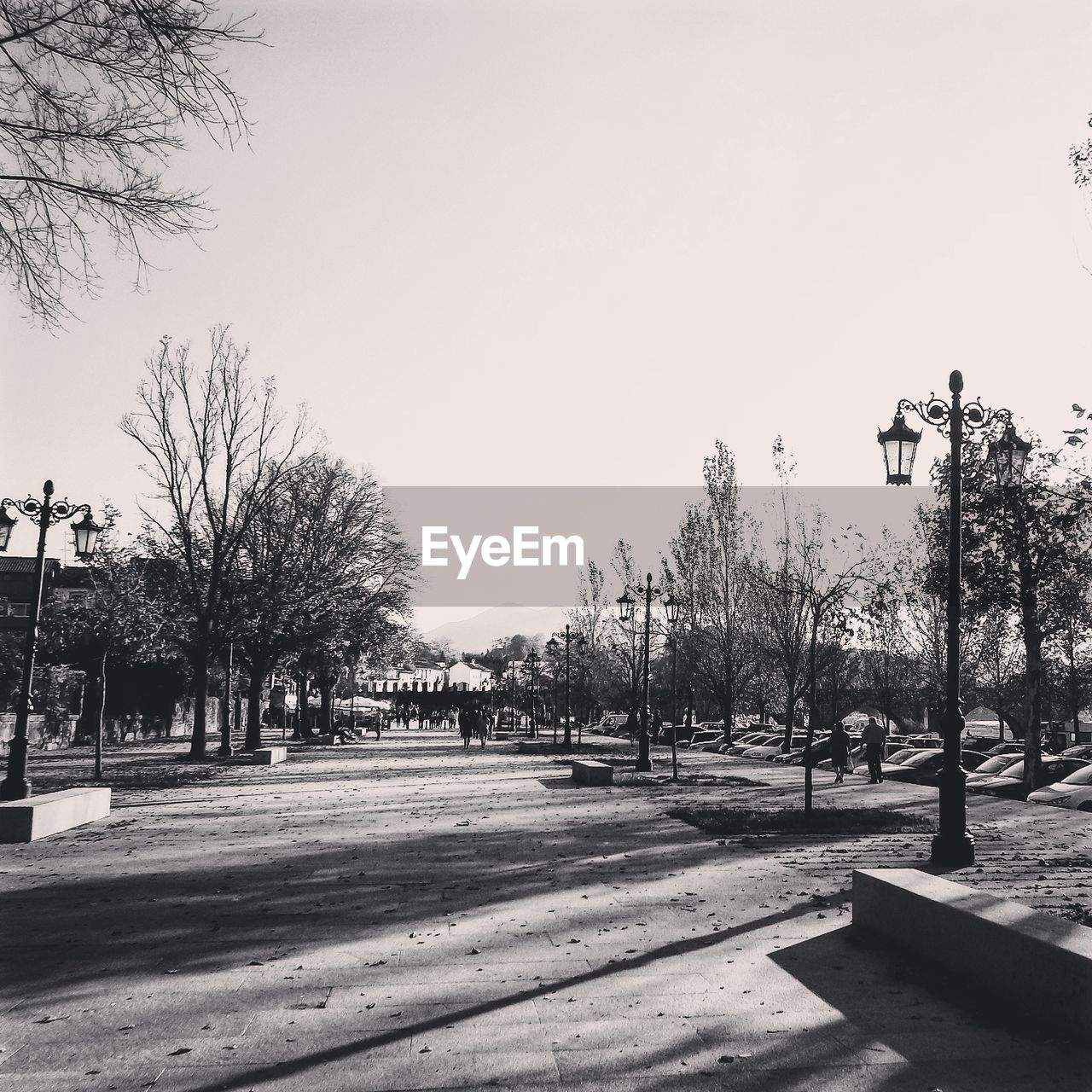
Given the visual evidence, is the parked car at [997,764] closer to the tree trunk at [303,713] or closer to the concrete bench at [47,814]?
the concrete bench at [47,814]

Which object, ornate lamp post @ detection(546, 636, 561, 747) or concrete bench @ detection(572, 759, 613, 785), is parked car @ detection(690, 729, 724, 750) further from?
concrete bench @ detection(572, 759, 613, 785)

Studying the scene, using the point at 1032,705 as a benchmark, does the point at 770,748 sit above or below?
below

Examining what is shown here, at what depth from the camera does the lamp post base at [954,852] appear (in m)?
10.9

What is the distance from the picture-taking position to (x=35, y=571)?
16.4 m

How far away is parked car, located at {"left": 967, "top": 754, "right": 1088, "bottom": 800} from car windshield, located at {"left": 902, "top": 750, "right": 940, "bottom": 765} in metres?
2.13

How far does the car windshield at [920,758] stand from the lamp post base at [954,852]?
62.2 feet

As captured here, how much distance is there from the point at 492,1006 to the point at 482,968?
0.85 meters

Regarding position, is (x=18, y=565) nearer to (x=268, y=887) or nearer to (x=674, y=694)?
(x=674, y=694)

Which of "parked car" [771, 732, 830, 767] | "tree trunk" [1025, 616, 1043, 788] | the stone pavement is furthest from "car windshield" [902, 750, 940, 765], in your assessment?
the stone pavement

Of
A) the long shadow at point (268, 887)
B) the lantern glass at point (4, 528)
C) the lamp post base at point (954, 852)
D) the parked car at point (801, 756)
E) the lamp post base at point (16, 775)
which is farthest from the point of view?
the parked car at point (801, 756)

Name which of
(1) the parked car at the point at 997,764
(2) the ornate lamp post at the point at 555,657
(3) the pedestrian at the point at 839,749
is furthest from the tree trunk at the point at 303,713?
(1) the parked car at the point at 997,764

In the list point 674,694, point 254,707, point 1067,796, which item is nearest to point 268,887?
point 1067,796

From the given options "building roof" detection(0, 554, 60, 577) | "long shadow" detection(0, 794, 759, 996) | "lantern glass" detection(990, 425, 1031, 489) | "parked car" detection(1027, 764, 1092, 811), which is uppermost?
"building roof" detection(0, 554, 60, 577)

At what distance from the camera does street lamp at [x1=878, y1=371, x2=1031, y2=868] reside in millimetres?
10898
